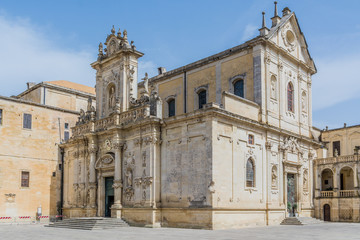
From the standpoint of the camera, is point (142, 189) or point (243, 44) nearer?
point (142, 189)

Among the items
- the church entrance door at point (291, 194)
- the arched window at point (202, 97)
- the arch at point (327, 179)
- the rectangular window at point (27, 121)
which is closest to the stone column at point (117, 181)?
the arched window at point (202, 97)

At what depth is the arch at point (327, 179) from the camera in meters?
36.3

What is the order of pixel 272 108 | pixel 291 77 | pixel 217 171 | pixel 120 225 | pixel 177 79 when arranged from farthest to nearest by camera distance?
1. pixel 177 79
2. pixel 291 77
3. pixel 272 108
4. pixel 120 225
5. pixel 217 171

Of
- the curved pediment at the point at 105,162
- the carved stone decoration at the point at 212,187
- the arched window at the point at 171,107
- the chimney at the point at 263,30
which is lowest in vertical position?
the carved stone decoration at the point at 212,187

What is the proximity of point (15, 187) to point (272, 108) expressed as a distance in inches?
814

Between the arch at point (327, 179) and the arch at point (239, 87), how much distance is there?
11.8 metres

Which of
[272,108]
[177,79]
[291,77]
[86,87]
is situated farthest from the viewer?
[86,87]

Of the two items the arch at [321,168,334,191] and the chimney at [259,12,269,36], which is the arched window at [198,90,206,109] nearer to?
the chimney at [259,12,269,36]

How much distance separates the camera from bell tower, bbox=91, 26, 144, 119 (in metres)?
31.0

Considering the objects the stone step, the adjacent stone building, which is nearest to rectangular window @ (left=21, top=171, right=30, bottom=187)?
the adjacent stone building

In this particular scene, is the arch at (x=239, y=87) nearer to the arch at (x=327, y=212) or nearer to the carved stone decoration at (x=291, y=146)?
the carved stone decoration at (x=291, y=146)

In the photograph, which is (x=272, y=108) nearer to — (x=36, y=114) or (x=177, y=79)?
(x=177, y=79)

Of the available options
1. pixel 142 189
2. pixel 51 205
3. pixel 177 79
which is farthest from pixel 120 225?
pixel 177 79

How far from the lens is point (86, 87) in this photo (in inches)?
1943
